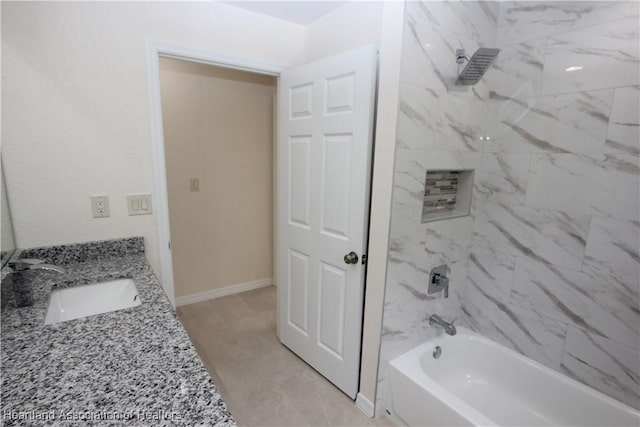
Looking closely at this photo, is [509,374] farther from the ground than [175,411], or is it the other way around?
[175,411]

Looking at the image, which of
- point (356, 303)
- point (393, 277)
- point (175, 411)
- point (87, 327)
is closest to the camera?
point (175, 411)

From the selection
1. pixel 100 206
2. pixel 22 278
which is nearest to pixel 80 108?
pixel 100 206

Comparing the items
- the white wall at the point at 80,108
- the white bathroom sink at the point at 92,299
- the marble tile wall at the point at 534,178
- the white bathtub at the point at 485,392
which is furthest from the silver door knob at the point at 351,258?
the white wall at the point at 80,108

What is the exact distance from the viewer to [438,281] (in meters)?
1.84

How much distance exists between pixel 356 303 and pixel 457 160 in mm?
997

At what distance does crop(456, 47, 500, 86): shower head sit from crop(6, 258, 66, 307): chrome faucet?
1.99 meters

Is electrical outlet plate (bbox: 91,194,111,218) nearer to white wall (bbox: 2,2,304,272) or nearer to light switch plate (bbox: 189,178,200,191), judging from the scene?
white wall (bbox: 2,2,304,272)

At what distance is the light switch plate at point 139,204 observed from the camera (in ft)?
5.75

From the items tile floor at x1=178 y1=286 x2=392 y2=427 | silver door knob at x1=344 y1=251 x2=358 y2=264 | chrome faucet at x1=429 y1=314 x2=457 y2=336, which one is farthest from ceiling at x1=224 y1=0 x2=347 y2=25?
tile floor at x1=178 y1=286 x2=392 y2=427

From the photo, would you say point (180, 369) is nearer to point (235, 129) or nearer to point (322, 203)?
point (322, 203)

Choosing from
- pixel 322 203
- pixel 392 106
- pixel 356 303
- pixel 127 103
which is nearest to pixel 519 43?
pixel 392 106

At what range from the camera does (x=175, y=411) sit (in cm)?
72

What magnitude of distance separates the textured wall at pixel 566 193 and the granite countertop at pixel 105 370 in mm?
1767

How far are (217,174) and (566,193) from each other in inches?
105
